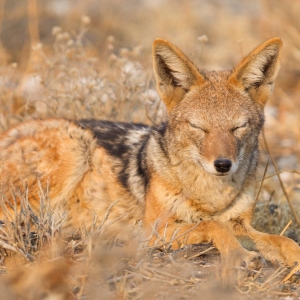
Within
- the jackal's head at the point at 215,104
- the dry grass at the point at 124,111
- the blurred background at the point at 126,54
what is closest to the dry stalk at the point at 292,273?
the dry grass at the point at 124,111

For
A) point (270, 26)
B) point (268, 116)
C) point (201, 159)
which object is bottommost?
point (268, 116)

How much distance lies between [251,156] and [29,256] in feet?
7.78

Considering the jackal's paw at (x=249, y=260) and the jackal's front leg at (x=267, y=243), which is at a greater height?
the jackal's paw at (x=249, y=260)

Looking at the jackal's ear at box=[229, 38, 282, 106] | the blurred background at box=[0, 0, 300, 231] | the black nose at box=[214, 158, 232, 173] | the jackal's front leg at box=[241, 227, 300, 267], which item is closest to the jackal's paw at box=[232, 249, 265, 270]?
the jackal's front leg at box=[241, 227, 300, 267]

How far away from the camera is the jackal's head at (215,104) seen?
4625mm

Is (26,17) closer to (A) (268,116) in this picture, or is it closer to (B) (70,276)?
(A) (268,116)

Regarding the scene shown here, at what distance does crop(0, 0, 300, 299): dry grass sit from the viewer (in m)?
3.46

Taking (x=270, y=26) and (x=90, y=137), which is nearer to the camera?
(x=90, y=137)

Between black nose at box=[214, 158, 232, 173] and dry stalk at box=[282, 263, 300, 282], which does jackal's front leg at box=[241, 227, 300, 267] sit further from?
black nose at box=[214, 158, 232, 173]

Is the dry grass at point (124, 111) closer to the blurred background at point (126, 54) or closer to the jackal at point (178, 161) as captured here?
the blurred background at point (126, 54)

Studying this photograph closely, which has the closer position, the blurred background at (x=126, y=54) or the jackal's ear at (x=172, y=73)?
the jackal's ear at (x=172, y=73)

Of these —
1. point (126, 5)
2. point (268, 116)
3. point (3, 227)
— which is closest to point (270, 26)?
point (268, 116)

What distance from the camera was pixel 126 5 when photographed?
18016 millimetres

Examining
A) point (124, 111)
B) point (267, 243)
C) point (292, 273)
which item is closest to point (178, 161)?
point (267, 243)
